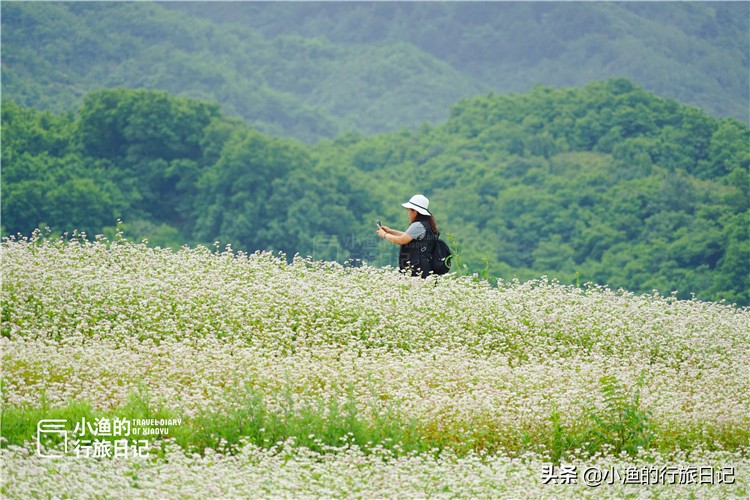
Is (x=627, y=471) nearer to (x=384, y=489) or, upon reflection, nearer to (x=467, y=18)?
(x=384, y=489)

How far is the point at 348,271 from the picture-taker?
44.8ft

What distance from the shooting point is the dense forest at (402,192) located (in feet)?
165

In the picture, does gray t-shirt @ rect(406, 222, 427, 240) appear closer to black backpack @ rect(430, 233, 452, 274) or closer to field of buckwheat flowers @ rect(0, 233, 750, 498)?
black backpack @ rect(430, 233, 452, 274)

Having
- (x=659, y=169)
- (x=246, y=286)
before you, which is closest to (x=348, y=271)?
(x=246, y=286)

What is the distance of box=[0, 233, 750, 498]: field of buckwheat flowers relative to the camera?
Answer: 26.9 ft

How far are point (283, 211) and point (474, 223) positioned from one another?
13281 millimetres

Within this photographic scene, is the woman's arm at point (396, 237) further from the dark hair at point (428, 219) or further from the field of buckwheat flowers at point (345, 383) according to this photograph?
the field of buckwheat flowers at point (345, 383)

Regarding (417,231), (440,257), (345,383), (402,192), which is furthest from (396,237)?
(402,192)

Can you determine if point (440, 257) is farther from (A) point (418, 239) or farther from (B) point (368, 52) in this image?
(B) point (368, 52)

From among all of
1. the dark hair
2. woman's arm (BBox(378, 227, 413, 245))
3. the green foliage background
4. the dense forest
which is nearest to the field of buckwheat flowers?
woman's arm (BBox(378, 227, 413, 245))

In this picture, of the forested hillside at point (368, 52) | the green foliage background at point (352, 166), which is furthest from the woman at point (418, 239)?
the forested hillside at point (368, 52)

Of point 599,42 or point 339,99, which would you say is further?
point 599,42

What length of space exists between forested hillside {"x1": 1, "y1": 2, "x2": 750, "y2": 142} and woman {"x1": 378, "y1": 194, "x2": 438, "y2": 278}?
8353 centimetres

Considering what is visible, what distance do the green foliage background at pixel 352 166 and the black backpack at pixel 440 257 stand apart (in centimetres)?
1090
